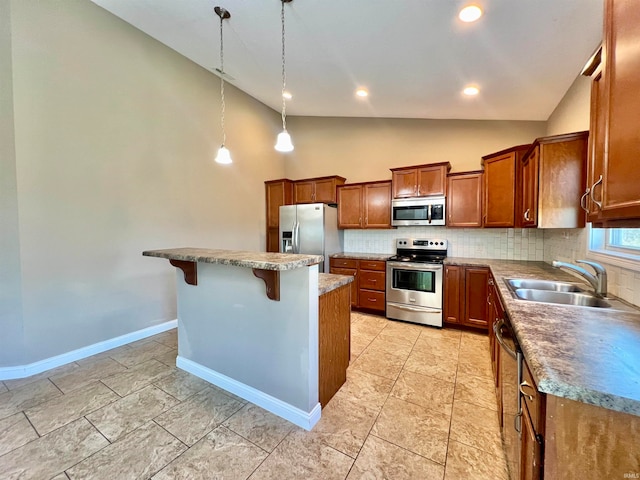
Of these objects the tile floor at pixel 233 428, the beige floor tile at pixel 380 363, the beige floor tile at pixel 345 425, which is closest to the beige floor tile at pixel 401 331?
the beige floor tile at pixel 380 363

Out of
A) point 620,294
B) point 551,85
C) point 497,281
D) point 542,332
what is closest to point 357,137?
point 551,85

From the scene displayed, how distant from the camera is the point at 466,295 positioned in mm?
3316

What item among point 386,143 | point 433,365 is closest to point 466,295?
point 433,365

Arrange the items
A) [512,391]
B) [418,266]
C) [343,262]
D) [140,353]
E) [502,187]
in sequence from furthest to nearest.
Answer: [343,262] < [418,266] < [502,187] < [140,353] < [512,391]

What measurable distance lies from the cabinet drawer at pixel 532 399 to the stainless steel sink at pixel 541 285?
1.15 meters

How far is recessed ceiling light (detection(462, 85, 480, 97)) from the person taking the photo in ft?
9.60

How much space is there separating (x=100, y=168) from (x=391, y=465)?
3.68 metres

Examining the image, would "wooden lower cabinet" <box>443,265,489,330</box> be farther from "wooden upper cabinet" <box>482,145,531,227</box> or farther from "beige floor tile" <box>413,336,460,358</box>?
"wooden upper cabinet" <box>482,145,531,227</box>

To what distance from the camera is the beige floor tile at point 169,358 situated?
2.59m

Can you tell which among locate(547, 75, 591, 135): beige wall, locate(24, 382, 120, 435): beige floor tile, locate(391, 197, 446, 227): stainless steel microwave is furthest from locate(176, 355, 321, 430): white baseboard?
locate(547, 75, 591, 135): beige wall

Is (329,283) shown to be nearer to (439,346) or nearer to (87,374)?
(439,346)

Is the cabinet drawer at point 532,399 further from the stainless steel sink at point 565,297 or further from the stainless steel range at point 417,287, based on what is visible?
the stainless steel range at point 417,287

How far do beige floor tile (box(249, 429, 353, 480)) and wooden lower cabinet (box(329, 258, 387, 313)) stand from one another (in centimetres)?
247

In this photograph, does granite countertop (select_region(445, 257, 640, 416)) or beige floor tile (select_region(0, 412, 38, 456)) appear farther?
A: beige floor tile (select_region(0, 412, 38, 456))
